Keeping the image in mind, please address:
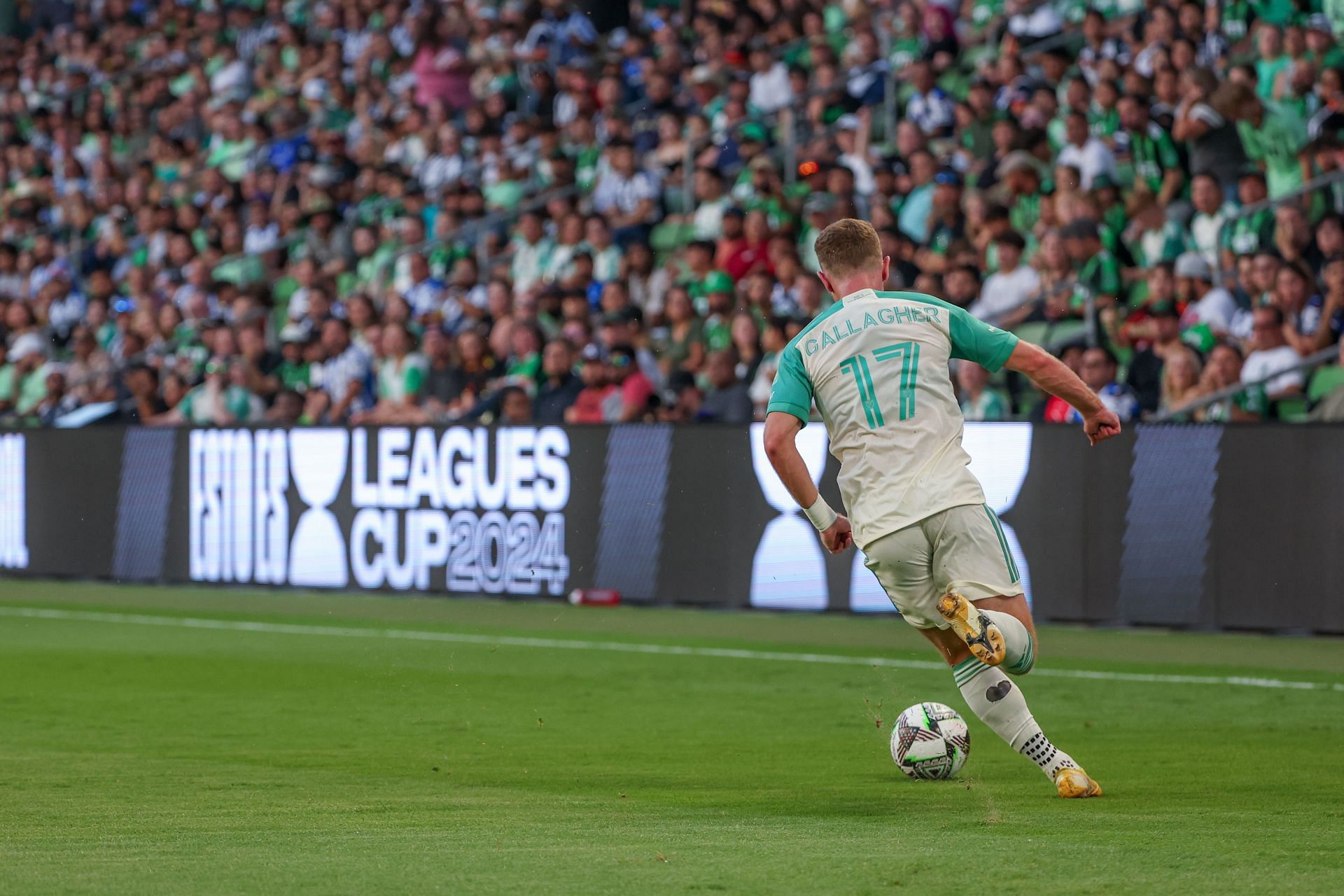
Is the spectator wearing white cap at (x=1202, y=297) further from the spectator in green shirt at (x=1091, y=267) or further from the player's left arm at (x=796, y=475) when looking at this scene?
the player's left arm at (x=796, y=475)

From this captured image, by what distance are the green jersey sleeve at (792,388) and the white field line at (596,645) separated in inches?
212

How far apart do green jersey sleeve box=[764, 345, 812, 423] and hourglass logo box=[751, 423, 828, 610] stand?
28.7ft

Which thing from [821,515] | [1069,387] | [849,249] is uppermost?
[849,249]

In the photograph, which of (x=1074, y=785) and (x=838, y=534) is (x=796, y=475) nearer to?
(x=838, y=534)

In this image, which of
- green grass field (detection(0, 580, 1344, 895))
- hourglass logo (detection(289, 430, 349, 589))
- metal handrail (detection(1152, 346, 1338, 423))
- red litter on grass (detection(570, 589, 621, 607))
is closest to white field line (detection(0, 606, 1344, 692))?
green grass field (detection(0, 580, 1344, 895))

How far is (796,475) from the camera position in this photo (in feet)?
23.8

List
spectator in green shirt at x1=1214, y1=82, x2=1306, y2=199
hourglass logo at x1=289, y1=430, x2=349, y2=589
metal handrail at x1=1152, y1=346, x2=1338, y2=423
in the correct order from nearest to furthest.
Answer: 1. metal handrail at x1=1152, y1=346, x2=1338, y2=423
2. spectator in green shirt at x1=1214, y1=82, x2=1306, y2=199
3. hourglass logo at x1=289, y1=430, x2=349, y2=589

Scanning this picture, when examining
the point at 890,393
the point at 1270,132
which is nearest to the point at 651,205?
the point at 1270,132

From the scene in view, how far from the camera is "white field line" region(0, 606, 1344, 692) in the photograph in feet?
39.8

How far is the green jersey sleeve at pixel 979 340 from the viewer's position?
7.41m

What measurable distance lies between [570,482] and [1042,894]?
1261cm

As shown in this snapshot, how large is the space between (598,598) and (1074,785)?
10547 mm

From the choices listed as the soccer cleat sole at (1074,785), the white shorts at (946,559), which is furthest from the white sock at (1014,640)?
the soccer cleat sole at (1074,785)

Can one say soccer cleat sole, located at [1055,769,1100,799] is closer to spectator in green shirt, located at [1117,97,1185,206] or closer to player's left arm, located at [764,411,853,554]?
player's left arm, located at [764,411,853,554]
